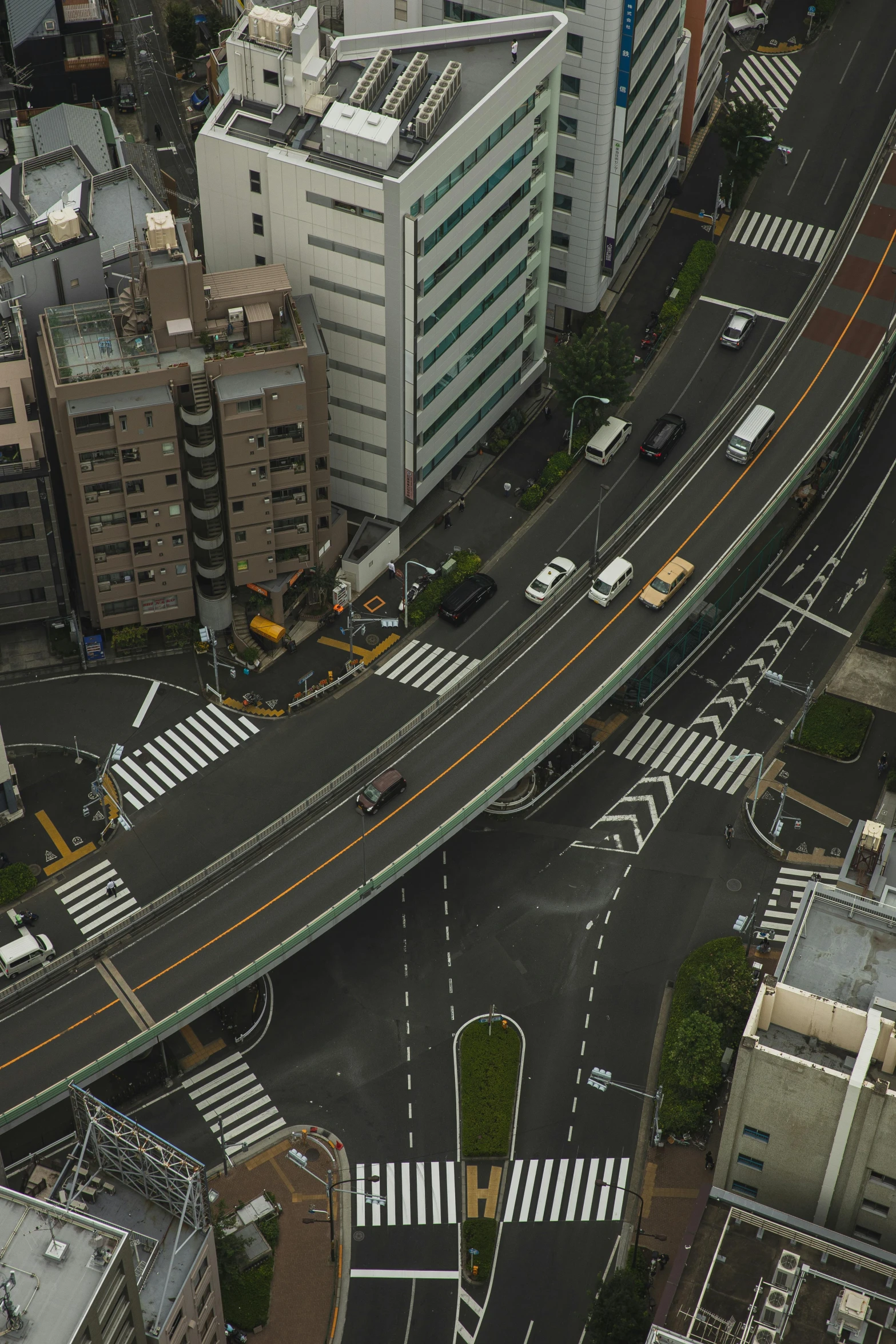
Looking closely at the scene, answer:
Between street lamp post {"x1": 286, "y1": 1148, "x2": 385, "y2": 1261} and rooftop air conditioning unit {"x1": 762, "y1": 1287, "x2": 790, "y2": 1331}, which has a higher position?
rooftop air conditioning unit {"x1": 762, "y1": 1287, "x2": 790, "y2": 1331}

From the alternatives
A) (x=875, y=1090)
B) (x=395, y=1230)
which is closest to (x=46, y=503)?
(x=395, y=1230)

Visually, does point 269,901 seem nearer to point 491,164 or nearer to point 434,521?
point 434,521

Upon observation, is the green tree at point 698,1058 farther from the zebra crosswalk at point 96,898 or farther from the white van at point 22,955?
the white van at point 22,955

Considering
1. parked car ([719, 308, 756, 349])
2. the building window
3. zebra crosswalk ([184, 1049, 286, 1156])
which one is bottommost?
zebra crosswalk ([184, 1049, 286, 1156])

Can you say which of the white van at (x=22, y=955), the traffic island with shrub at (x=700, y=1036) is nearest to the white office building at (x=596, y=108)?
the traffic island with shrub at (x=700, y=1036)

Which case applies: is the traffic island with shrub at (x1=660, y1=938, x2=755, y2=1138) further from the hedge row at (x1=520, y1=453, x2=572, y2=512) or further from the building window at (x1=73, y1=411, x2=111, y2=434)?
the building window at (x1=73, y1=411, x2=111, y2=434)

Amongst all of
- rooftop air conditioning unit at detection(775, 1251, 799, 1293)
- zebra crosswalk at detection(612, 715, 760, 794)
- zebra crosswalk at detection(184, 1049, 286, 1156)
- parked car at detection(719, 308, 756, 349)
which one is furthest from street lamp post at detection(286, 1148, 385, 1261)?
parked car at detection(719, 308, 756, 349)
